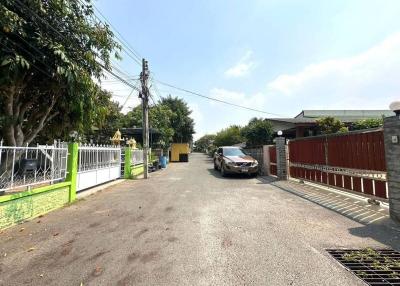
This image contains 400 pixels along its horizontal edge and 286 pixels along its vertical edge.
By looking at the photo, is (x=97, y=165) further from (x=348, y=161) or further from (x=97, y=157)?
(x=348, y=161)

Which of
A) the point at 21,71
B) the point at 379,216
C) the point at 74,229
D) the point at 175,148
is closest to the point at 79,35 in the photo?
the point at 21,71

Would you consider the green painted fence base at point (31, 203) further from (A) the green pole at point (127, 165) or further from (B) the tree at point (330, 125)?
(B) the tree at point (330, 125)

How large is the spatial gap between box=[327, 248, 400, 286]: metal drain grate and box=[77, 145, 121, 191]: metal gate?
8312 millimetres

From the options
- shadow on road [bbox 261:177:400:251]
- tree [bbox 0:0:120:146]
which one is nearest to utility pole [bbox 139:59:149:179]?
tree [bbox 0:0:120:146]

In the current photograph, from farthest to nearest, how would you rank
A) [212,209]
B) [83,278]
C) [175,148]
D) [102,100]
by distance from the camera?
→ [175,148], [102,100], [212,209], [83,278]

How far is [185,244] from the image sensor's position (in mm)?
4457

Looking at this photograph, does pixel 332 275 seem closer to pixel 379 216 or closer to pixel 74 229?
pixel 379 216

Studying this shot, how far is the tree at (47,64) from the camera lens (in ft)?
21.3

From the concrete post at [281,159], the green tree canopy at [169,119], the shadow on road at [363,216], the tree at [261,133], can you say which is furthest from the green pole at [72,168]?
the green tree canopy at [169,119]

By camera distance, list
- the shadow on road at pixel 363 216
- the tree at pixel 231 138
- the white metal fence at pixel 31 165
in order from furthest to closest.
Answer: the tree at pixel 231 138
the white metal fence at pixel 31 165
the shadow on road at pixel 363 216

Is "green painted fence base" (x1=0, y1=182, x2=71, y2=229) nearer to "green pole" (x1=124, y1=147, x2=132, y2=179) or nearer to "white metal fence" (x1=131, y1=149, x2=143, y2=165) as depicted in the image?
"green pole" (x1=124, y1=147, x2=132, y2=179)

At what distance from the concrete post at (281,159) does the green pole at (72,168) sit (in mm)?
9215

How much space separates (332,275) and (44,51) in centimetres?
801

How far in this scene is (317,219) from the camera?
5.99m
